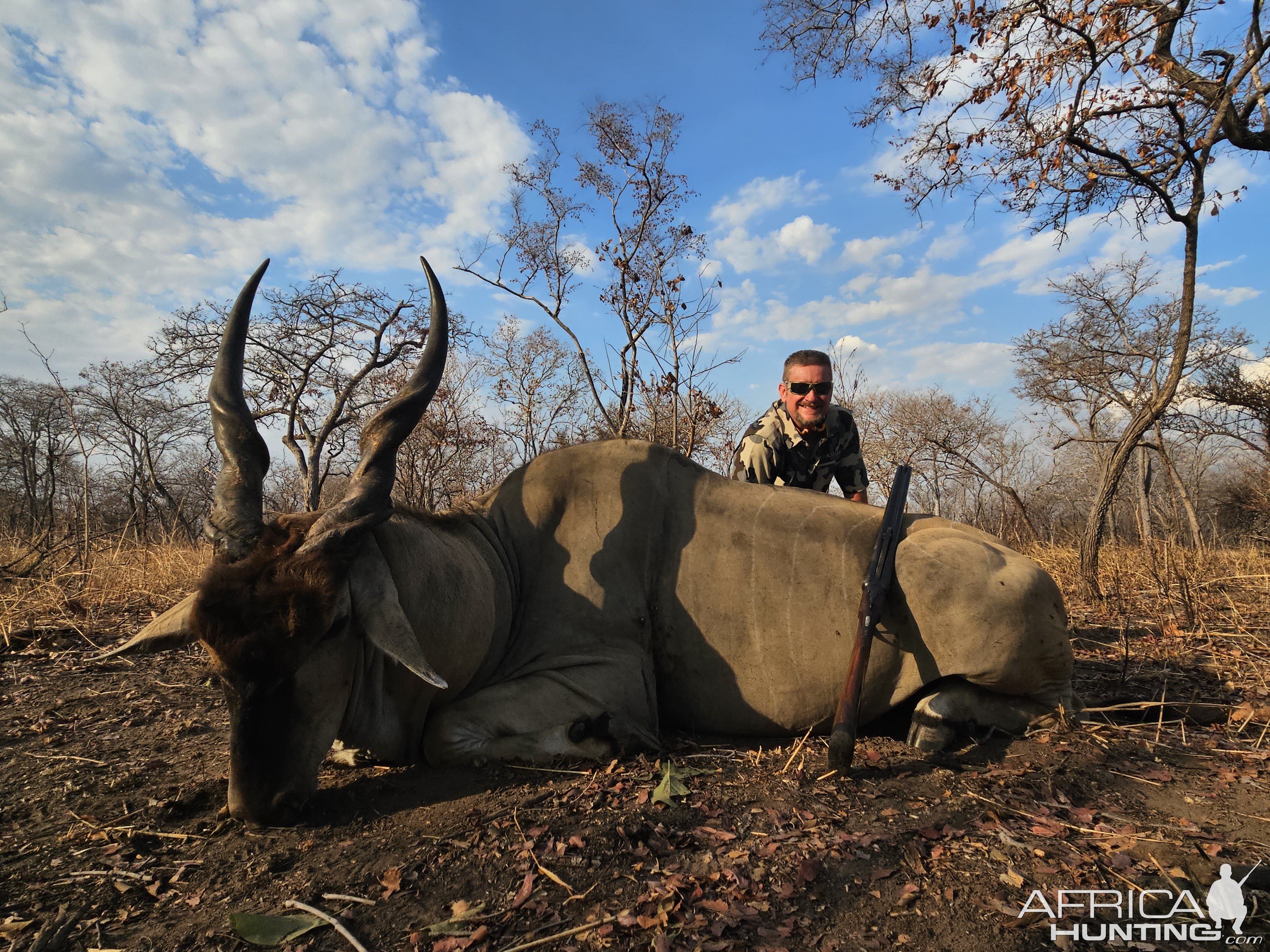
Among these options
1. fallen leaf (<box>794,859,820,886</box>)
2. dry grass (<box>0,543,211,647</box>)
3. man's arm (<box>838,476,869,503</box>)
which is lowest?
fallen leaf (<box>794,859,820,886</box>)

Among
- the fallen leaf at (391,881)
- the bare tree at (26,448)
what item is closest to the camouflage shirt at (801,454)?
the fallen leaf at (391,881)

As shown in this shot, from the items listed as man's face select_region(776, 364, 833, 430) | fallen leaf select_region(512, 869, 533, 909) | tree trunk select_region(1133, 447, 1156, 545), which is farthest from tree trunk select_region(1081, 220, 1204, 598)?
tree trunk select_region(1133, 447, 1156, 545)

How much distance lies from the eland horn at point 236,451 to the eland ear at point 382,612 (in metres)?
0.42

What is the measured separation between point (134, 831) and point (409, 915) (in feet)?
4.32

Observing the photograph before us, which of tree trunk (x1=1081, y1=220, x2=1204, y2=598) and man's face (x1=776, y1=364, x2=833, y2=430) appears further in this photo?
tree trunk (x1=1081, y1=220, x2=1204, y2=598)

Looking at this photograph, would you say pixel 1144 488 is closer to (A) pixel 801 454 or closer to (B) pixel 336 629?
(A) pixel 801 454

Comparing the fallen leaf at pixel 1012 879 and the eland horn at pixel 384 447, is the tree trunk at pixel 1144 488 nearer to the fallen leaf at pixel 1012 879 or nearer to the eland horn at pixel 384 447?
the fallen leaf at pixel 1012 879

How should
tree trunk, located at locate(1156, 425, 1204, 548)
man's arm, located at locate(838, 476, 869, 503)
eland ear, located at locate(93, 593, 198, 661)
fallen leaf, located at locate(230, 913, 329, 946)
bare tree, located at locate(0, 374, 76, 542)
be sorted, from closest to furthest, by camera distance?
fallen leaf, located at locate(230, 913, 329, 946), eland ear, located at locate(93, 593, 198, 661), man's arm, located at locate(838, 476, 869, 503), tree trunk, located at locate(1156, 425, 1204, 548), bare tree, located at locate(0, 374, 76, 542)

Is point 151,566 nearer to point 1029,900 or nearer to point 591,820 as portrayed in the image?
point 591,820

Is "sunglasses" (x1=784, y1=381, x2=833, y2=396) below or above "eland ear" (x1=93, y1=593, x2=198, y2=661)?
above

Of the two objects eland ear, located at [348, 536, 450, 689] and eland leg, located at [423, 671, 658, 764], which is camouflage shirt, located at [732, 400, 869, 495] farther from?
eland ear, located at [348, 536, 450, 689]

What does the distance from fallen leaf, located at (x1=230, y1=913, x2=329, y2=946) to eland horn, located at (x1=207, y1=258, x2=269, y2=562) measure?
1248 mm

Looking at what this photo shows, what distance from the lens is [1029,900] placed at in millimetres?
1966

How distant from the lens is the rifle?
2.92 metres
